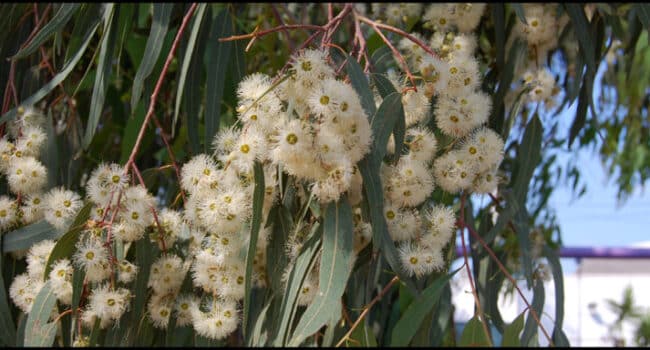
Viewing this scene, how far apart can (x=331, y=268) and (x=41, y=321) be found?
1.58 feet

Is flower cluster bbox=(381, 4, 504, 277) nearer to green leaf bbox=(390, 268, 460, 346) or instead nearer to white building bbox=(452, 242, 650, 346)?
green leaf bbox=(390, 268, 460, 346)

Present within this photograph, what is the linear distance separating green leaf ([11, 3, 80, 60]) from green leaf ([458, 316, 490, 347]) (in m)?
0.88

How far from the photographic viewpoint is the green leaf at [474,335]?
100 cm

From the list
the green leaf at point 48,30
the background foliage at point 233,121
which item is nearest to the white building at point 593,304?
the background foliage at point 233,121

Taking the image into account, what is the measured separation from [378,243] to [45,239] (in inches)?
23.8

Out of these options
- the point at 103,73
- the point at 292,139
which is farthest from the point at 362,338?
the point at 103,73

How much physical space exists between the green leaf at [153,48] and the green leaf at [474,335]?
65 cm

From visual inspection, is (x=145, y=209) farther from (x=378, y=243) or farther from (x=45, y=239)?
(x=378, y=243)

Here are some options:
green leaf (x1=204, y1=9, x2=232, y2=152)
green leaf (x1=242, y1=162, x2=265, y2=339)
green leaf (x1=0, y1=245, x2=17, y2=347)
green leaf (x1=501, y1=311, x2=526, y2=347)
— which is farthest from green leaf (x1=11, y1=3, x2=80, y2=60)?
green leaf (x1=501, y1=311, x2=526, y2=347)

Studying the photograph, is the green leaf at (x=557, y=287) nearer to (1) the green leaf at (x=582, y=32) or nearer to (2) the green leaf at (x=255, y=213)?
(1) the green leaf at (x=582, y=32)

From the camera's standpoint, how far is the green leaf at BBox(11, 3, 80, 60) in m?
1.24

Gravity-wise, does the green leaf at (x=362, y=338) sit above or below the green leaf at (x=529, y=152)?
below

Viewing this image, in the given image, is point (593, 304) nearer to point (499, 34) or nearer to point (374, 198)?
point (499, 34)

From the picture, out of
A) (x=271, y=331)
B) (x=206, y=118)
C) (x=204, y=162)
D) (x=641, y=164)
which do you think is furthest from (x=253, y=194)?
(x=641, y=164)
